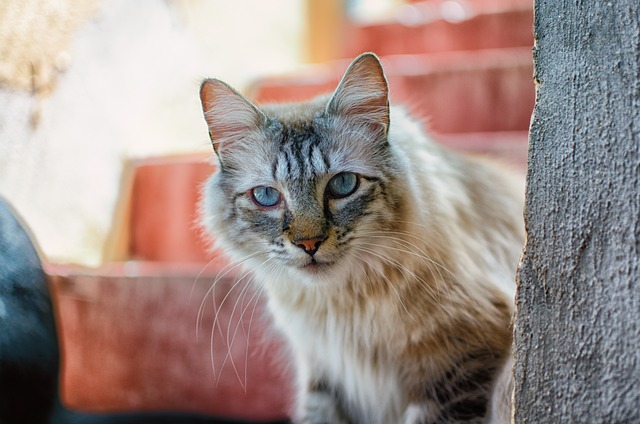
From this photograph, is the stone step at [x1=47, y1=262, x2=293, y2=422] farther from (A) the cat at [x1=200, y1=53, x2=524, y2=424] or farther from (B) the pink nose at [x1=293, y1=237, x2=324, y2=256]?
(B) the pink nose at [x1=293, y1=237, x2=324, y2=256]

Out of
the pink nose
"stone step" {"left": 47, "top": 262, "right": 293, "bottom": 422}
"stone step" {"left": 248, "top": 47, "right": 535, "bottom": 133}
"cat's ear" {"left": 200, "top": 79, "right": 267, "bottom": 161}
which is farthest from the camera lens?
"stone step" {"left": 248, "top": 47, "right": 535, "bottom": 133}

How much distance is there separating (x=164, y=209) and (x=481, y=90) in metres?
1.26

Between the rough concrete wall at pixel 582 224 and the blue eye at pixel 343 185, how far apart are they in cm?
42

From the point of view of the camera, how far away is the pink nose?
A: 3.68ft

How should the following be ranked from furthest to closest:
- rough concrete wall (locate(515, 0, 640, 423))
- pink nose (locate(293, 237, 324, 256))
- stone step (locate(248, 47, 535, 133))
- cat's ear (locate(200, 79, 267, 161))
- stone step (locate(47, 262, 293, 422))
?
stone step (locate(248, 47, 535, 133)) → stone step (locate(47, 262, 293, 422)) → cat's ear (locate(200, 79, 267, 161)) → pink nose (locate(293, 237, 324, 256)) → rough concrete wall (locate(515, 0, 640, 423))

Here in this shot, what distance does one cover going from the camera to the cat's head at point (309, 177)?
1158 mm

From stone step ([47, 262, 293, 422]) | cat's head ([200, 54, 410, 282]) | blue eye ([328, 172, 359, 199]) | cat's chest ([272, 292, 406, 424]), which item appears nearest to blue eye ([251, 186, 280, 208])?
cat's head ([200, 54, 410, 282])

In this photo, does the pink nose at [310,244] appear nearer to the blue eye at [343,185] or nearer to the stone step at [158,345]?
the blue eye at [343,185]

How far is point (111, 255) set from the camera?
204cm

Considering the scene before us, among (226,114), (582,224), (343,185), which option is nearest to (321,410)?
(343,185)

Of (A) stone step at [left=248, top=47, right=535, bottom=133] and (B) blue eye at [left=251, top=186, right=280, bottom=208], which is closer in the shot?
(B) blue eye at [left=251, top=186, right=280, bottom=208]

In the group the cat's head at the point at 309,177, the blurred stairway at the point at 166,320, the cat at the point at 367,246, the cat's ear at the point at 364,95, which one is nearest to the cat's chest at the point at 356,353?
the cat at the point at 367,246

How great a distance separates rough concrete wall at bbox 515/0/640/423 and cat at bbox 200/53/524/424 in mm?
304

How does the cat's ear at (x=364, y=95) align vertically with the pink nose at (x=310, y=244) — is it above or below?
above
